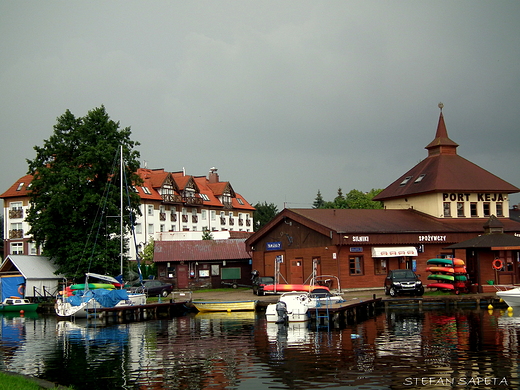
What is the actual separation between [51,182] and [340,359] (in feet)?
132

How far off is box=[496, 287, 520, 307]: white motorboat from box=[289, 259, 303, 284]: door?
1890 cm

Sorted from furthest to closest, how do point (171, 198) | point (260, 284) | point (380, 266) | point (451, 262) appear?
1. point (171, 198)
2. point (380, 266)
3. point (260, 284)
4. point (451, 262)

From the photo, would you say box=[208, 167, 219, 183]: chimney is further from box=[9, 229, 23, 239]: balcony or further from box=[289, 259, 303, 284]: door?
box=[289, 259, 303, 284]: door

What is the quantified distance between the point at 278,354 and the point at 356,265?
27702 millimetres

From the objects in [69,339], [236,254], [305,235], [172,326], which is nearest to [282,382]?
[69,339]

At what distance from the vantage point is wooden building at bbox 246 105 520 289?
5034 centimetres

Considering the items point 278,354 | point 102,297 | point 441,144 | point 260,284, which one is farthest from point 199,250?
point 278,354

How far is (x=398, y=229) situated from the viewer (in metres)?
52.0

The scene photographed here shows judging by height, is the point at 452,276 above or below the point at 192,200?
below

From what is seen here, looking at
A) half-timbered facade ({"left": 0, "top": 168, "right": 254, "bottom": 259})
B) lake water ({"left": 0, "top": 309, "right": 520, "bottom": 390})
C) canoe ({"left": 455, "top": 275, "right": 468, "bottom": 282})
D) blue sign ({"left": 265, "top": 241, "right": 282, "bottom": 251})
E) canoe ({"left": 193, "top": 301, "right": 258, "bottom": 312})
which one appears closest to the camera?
lake water ({"left": 0, "top": 309, "right": 520, "bottom": 390})

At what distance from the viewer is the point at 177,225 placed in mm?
97250

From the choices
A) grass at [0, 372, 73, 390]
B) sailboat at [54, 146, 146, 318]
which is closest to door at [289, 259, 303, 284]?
sailboat at [54, 146, 146, 318]

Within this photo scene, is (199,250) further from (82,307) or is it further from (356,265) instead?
(82,307)

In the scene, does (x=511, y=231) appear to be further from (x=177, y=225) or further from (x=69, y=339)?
(x=177, y=225)
